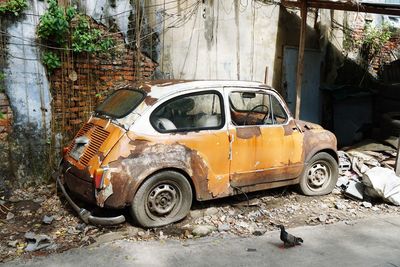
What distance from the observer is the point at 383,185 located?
6207 mm

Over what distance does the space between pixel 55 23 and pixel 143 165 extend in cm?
273

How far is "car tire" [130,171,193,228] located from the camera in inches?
188

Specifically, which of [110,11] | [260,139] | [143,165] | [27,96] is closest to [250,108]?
[260,139]

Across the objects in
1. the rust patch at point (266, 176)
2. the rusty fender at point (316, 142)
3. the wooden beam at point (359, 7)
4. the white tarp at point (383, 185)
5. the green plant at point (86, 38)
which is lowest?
the white tarp at point (383, 185)

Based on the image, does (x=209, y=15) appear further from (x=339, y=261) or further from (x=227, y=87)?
(x=339, y=261)

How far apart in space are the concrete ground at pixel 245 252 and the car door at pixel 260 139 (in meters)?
0.91

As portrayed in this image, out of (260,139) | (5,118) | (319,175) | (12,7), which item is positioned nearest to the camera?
(260,139)

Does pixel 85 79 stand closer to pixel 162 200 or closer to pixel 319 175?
pixel 162 200

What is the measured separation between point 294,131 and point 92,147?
285cm

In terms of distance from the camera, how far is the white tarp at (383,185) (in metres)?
6.16

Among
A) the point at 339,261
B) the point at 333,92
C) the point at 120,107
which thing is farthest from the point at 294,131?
the point at 333,92

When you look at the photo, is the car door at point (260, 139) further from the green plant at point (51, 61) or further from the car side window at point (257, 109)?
the green plant at point (51, 61)

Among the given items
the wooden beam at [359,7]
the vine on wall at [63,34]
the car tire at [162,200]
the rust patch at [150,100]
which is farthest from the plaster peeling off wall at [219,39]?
the car tire at [162,200]

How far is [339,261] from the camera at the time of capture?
4.38 metres
